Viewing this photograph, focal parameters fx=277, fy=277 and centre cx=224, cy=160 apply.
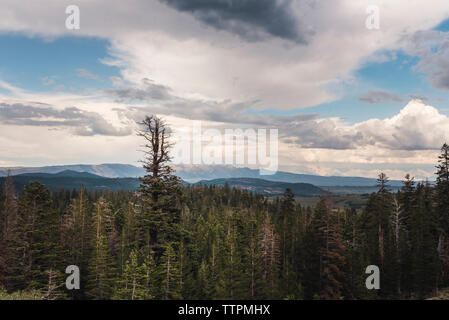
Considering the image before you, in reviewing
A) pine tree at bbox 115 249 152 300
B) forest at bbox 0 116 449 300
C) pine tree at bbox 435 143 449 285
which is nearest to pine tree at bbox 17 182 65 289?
forest at bbox 0 116 449 300

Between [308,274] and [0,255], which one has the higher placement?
[0,255]

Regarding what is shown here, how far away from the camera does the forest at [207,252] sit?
2538cm

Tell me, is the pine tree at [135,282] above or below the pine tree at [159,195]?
below

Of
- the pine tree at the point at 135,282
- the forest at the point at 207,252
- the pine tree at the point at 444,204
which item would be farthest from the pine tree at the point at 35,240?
the pine tree at the point at 444,204

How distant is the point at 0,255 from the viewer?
33.2 meters

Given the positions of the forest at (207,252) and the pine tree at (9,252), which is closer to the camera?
the forest at (207,252)

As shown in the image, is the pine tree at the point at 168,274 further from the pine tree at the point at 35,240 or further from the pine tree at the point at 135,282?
the pine tree at the point at 35,240

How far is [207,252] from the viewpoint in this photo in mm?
60656

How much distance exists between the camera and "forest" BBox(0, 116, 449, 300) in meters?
25.4

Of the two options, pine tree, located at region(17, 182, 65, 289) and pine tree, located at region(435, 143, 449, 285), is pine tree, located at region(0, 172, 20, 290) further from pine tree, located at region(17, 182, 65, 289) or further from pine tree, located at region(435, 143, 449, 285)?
pine tree, located at region(435, 143, 449, 285)

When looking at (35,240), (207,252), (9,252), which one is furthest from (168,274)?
(207,252)
